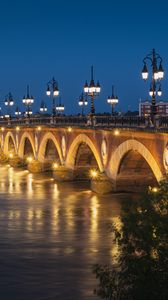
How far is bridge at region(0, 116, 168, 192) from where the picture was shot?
33656 mm

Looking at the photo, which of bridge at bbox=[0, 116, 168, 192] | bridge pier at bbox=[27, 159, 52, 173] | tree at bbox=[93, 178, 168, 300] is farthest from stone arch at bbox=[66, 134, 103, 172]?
tree at bbox=[93, 178, 168, 300]

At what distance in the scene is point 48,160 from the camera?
6550 centimetres

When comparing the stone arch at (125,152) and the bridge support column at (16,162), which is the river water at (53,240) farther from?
the bridge support column at (16,162)

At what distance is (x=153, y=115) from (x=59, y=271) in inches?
456

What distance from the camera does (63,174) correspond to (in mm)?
54094

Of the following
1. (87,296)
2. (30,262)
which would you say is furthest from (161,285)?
(30,262)

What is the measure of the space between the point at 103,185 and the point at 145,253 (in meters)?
29.5

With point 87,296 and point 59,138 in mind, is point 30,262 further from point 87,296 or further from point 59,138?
point 59,138

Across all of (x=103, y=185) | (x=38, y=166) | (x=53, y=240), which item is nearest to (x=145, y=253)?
(x=53, y=240)

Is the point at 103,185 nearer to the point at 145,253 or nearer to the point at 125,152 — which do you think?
the point at 125,152

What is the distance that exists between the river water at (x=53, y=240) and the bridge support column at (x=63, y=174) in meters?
5.05

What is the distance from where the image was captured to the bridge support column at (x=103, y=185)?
42.4m

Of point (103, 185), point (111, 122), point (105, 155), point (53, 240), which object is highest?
point (111, 122)

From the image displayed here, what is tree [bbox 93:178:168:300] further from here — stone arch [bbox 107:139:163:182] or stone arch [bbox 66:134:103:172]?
stone arch [bbox 66:134:103:172]
